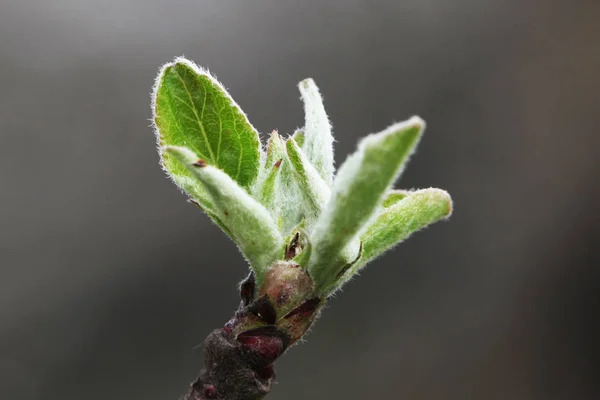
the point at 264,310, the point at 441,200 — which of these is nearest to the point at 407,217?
the point at 441,200

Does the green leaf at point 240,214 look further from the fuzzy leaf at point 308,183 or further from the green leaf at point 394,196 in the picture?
the green leaf at point 394,196

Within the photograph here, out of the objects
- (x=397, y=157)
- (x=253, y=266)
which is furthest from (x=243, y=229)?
(x=397, y=157)

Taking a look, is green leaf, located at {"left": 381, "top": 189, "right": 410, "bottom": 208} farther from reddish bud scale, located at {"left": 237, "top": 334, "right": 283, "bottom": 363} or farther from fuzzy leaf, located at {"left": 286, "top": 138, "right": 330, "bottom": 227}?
reddish bud scale, located at {"left": 237, "top": 334, "right": 283, "bottom": 363}

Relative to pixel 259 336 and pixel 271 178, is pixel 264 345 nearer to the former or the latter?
pixel 259 336

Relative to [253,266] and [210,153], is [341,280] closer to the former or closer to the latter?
[253,266]

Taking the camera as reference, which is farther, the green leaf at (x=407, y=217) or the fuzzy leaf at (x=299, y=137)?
the fuzzy leaf at (x=299, y=137)

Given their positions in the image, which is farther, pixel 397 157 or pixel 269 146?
pixel 269 146

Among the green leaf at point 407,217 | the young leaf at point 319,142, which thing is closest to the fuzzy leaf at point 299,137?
the young leaf at point 319,142
